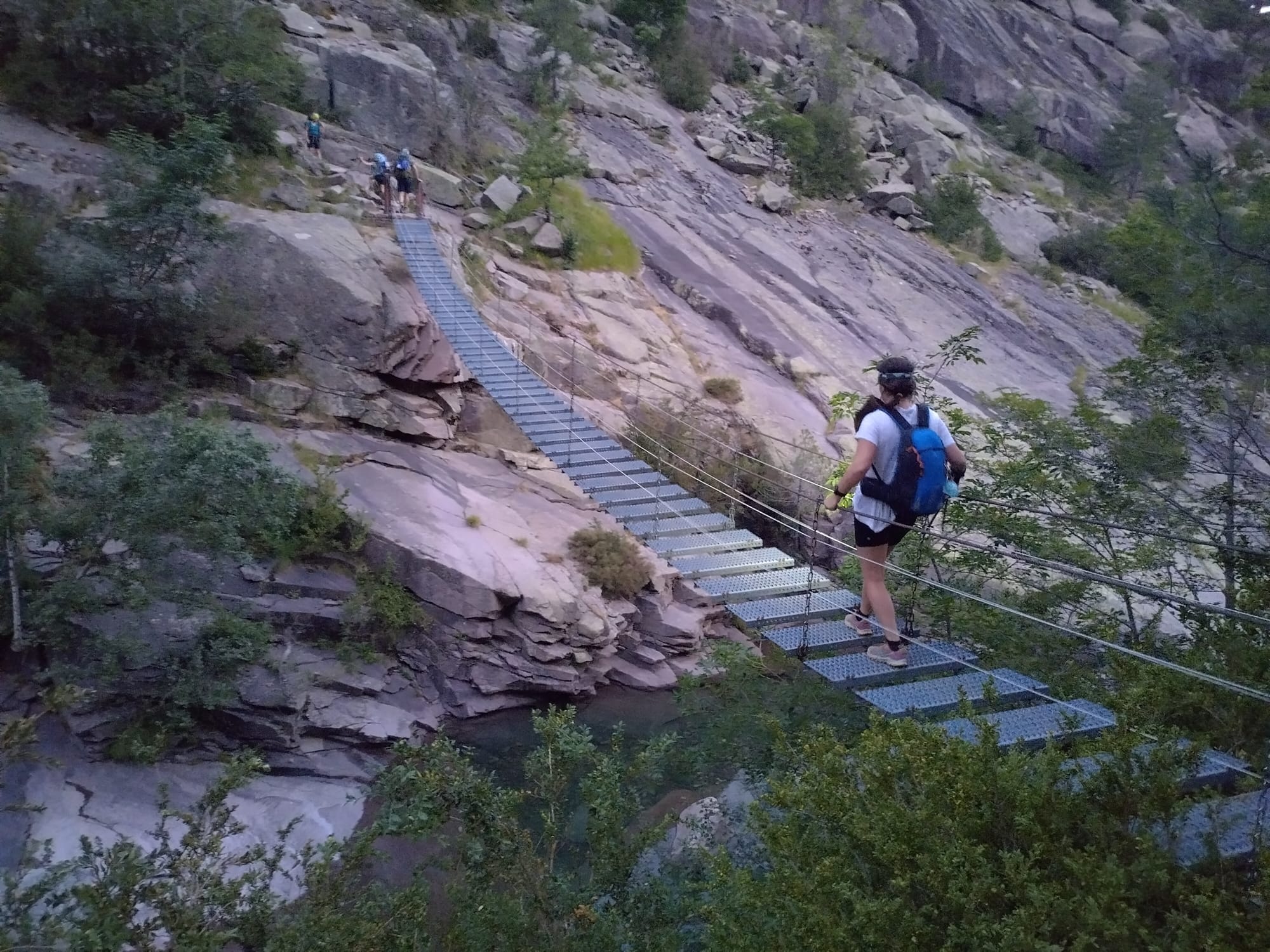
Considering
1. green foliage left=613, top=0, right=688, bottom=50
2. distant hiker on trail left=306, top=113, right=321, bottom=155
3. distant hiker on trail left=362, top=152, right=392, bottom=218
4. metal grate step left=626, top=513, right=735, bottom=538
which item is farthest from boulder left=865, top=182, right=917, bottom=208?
metal grate step left=626, top=513, right=735, bottom=538

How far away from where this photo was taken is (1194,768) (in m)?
3.04

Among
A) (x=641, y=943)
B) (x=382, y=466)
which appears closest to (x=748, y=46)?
(x=382, y=466)

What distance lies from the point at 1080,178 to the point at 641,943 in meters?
30.8

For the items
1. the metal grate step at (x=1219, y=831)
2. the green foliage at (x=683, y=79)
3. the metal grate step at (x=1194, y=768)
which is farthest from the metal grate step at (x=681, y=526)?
the green foliage at (x=683, y=79)

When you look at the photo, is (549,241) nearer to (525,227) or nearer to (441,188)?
(525,227)

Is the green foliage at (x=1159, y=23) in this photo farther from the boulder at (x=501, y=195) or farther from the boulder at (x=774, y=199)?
the boulder at (x=501, y=195)

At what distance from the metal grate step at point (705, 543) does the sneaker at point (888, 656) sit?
1.97m

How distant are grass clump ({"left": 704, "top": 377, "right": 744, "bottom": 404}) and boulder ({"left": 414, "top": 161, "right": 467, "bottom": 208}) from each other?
543 cm

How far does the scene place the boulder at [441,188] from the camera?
14938mm

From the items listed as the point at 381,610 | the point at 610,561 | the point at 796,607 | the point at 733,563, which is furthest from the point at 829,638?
the point at 610,561

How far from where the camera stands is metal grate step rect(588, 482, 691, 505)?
7086 millimetres

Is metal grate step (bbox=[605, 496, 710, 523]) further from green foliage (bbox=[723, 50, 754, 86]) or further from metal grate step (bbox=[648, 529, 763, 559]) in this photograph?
green foliage (bbox=[723, 50, 754, 86])

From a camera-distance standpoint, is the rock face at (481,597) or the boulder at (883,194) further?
the boulder at (883,194)

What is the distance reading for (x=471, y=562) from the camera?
381 inches
